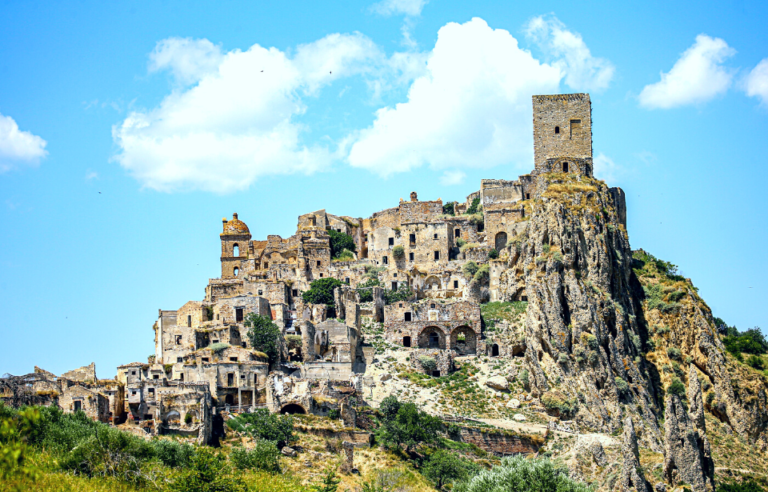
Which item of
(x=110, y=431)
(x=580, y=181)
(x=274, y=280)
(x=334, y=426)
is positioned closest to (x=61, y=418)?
(x=110, y=431)

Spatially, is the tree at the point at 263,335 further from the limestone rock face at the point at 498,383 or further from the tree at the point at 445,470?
the tree at the point at 445,470

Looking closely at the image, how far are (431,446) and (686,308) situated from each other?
3130 centimetres

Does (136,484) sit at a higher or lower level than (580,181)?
lower

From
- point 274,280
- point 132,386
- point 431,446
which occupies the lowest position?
point 431,446

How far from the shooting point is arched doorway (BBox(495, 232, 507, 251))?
94.3 meters

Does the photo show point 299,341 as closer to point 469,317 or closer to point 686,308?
point 469,317

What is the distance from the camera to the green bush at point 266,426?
195ft

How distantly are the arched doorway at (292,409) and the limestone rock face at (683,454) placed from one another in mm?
26346

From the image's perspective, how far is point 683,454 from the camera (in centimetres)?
5431

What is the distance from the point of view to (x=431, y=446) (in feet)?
209

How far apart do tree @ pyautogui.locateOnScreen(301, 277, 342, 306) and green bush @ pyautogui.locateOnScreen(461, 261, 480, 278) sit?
1296cm

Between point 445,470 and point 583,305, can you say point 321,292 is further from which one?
point 445,470

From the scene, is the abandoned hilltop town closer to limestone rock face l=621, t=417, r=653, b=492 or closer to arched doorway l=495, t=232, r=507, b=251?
arched doorway l=495, t=232, r=507, b=251

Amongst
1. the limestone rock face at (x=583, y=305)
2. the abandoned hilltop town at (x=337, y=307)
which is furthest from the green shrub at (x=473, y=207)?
the limestone rock face at (x=583, y=305)
